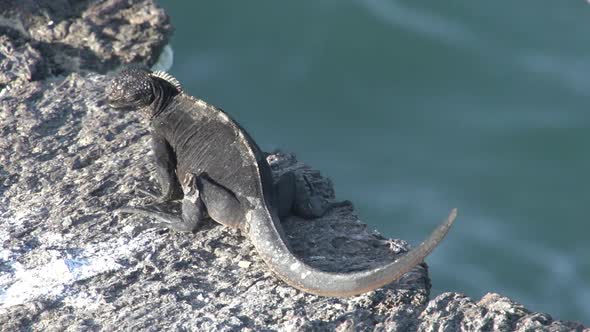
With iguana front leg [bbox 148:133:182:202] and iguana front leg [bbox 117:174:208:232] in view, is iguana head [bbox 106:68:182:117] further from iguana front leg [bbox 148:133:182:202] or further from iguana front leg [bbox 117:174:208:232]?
iguana front leg [bbox 117:174:208:232]

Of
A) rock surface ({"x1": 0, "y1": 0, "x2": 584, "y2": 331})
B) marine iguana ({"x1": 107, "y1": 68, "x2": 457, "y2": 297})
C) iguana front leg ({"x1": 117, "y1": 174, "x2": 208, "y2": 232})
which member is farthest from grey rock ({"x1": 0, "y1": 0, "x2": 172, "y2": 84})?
iguana front leg ({"x1": 117, "y1": 174, "x2": 208, "y2": 232})

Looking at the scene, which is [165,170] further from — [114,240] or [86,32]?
[86,32]

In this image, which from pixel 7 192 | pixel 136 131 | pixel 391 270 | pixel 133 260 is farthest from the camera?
pixel 136 131

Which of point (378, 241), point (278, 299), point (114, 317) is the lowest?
point (114, 317)

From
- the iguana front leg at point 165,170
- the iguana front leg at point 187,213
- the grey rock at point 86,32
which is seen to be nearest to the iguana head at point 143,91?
the iguana front leg at point 165,170

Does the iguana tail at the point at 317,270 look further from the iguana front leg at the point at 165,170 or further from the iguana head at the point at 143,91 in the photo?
the iguana head at the point at 143,91

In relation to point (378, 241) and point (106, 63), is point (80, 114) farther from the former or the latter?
point (378, 241)

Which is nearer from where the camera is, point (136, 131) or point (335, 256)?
point (335, 256)

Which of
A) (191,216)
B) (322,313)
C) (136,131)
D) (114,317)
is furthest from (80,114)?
(322,313)

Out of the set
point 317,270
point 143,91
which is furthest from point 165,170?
point 317,270
